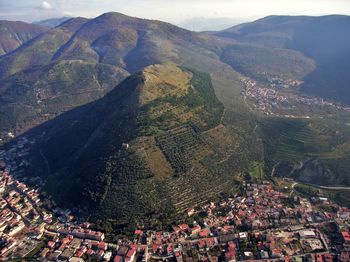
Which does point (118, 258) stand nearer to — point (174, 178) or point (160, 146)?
point (174, 178)

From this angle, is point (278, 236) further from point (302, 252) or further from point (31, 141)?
point (31, 141)

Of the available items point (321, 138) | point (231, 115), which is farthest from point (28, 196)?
point (321, 138)

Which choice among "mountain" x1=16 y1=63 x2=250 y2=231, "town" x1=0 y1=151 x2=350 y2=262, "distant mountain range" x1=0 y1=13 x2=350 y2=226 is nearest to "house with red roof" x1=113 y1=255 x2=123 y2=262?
"town" x1=0 y1=151 x2=350 y2=262

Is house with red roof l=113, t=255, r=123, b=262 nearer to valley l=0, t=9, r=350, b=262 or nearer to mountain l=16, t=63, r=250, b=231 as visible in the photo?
valley l=0, t=9, r=350, b=262

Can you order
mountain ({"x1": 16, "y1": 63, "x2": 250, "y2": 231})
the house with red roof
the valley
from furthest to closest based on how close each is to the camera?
mountain ({"x1": 16, "y1": 63, "x2": 250, "y2": 231})
the valley
the house with red roof

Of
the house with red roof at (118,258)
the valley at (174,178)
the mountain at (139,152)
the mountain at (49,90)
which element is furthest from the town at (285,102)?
the house with red roof at (118,258)

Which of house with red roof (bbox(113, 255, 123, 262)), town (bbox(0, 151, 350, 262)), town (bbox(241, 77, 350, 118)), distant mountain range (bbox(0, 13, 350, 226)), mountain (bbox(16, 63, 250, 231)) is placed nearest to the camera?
house with red roof (bbox(113, 255, 123, 262))

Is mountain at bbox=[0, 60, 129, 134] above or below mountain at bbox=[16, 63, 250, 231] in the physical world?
below
